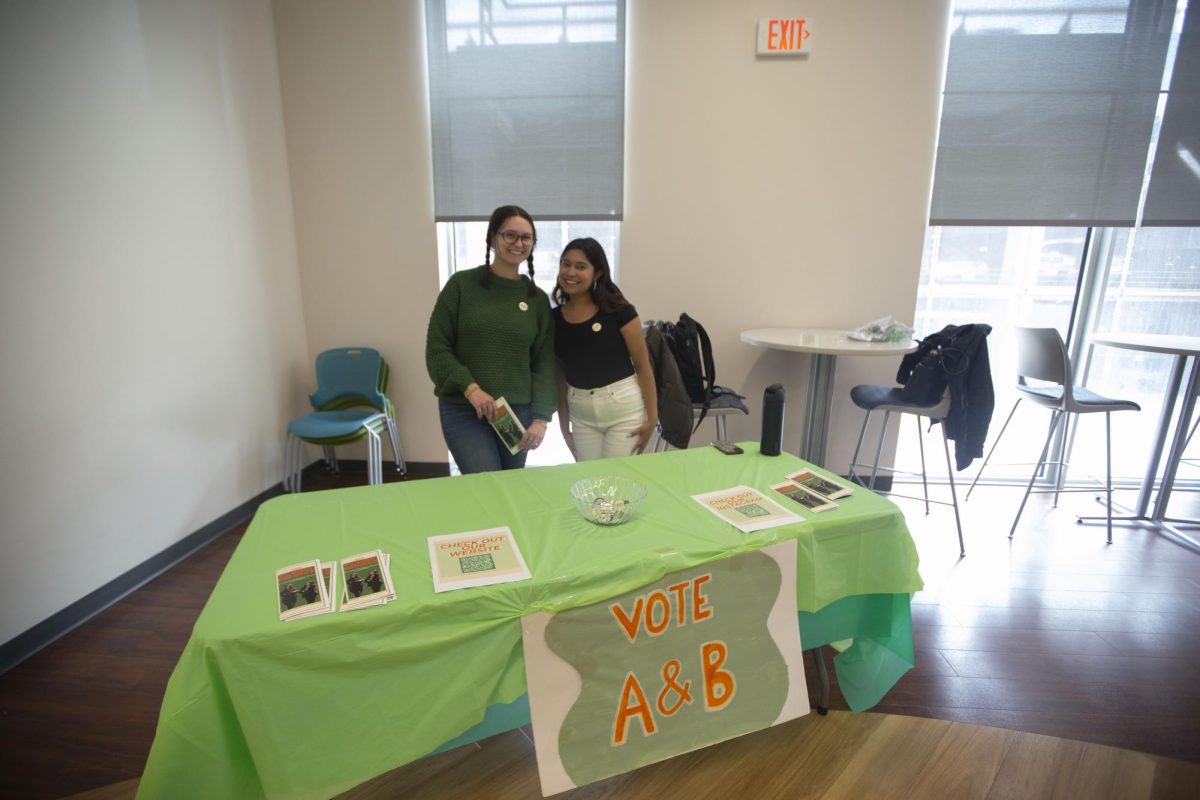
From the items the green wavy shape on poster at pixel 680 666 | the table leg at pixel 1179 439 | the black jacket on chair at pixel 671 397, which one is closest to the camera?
the green wavy shape on poster at pixel 680 666

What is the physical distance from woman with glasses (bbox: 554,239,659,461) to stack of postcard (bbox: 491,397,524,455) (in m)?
0.41

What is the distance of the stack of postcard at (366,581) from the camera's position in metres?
0.99

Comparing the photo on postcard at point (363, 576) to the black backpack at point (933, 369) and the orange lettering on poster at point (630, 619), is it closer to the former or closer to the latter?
the orange lettering on poster at point (630, 619)

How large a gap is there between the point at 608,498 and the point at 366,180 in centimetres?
282

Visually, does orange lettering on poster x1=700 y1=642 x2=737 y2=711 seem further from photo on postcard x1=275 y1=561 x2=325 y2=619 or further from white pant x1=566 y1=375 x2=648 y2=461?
white pant x1=566 y1=375 x2=648 y2=461

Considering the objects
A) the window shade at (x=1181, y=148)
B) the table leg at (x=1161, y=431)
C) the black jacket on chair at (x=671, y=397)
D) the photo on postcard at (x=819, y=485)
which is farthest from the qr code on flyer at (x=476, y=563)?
the window shade at (x=1181, y=148)

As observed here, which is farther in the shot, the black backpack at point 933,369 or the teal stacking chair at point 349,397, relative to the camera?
the teal stacking chair at point 349,397

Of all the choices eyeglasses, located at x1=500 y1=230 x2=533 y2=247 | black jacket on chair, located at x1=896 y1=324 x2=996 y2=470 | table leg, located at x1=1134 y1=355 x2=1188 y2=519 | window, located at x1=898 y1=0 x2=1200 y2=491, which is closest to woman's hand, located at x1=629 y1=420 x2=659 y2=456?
eyeglasses, located at x1=500 y1=230 x2=533 y2=247

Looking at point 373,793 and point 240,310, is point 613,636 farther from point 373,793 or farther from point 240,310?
point 240,310

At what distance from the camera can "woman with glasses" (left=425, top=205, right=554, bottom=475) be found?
1.86 meters

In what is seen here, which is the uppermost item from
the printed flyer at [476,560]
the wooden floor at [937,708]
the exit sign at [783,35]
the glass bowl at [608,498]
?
the exit sign at [783,35]

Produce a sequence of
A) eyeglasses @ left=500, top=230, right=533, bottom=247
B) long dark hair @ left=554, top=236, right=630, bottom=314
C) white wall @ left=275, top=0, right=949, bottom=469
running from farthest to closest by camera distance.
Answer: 1. white wall @ left=275, top=0, right=949, bottom=469
2. long dark hair @ left=554, top=236, right=630, bottom=314
3. eyeglasses @ left=500, top=230, right=533, bottom=247

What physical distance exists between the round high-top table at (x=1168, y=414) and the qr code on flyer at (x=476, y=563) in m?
3.09

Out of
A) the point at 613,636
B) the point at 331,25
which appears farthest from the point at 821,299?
the point at 331,25
